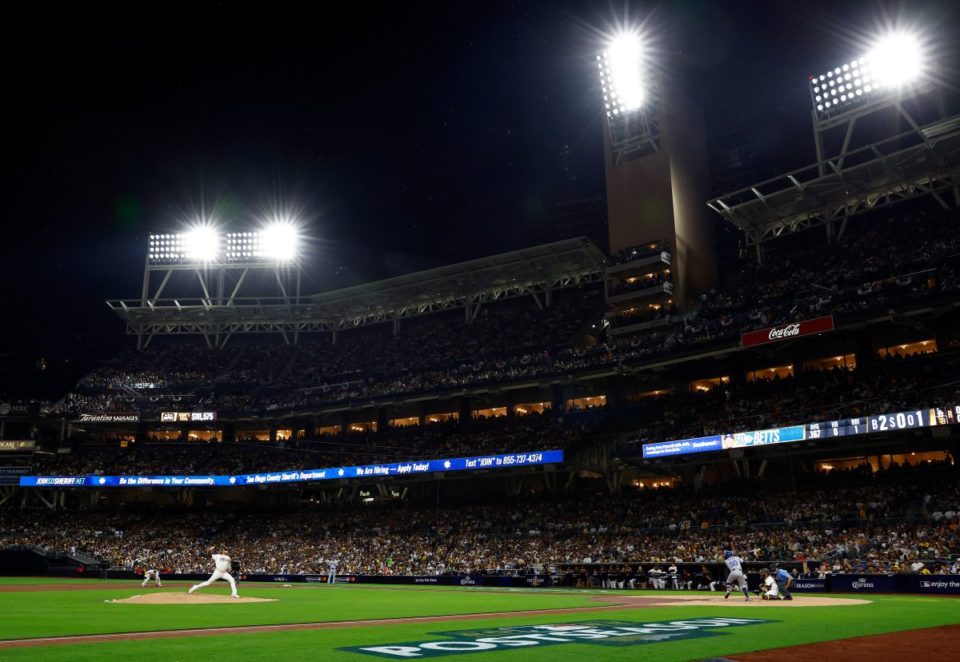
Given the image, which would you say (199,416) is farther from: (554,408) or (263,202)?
(554,408)

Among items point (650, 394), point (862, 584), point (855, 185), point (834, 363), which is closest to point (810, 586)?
point (862, 584)

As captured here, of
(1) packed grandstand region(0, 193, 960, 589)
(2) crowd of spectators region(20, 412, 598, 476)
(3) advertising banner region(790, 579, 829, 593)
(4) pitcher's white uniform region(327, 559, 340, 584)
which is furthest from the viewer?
(2) crowd of spectators region(20, 412, 598, 476)

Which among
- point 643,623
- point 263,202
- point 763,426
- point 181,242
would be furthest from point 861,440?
point 181,242

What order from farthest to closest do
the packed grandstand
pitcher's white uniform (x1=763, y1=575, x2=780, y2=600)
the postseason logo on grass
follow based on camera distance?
the packed grandstand
pitcher's white uniform (x1=763, y1=575, x2=780, y2=600)
the postseason logo on grass

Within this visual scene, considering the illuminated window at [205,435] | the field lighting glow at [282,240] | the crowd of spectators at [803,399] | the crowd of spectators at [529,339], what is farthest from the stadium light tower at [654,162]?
the illuminated window at [205,435]

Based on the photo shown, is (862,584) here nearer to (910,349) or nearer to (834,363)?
(910,349)

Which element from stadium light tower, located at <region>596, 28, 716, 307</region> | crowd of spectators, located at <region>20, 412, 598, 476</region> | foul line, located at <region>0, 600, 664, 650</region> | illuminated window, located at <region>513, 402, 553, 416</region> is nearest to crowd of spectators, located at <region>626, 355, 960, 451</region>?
crowd of spectators, located at <region>20, 412, 598, 476</region>

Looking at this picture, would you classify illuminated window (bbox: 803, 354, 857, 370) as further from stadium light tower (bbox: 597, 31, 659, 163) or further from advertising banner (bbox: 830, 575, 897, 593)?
stadium light tower (bbox: 597, 31, 659, 163)
